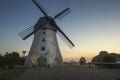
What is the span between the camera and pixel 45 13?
33469 mm

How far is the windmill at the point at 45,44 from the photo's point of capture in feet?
102

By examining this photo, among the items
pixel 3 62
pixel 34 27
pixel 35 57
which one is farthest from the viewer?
pixel 34 27

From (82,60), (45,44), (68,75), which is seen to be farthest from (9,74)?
(82,60)

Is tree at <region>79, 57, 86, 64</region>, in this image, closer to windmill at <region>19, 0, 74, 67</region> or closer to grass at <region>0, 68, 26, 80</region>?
windmill at <region>19, 0, 74, 67</region>

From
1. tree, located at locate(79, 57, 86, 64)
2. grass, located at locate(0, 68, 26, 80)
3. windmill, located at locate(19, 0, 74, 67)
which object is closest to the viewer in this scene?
grass, located at locate(0, 68, 26, 80)

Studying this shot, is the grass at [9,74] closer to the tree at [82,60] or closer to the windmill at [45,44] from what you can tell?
the windmill at [45,44]

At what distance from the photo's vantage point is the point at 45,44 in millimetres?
31750

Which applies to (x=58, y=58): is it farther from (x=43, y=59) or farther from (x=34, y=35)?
(x=34, y=35)

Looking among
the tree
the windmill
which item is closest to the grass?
the windmill

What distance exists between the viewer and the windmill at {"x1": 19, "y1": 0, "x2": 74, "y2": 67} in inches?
1225

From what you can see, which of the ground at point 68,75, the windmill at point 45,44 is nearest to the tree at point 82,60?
the windmill at point 45,44

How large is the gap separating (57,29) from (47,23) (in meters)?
2.55

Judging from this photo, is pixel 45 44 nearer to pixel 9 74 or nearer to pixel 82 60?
pixel 9 74

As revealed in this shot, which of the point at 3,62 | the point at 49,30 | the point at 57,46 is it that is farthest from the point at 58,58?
the point at 3,62
